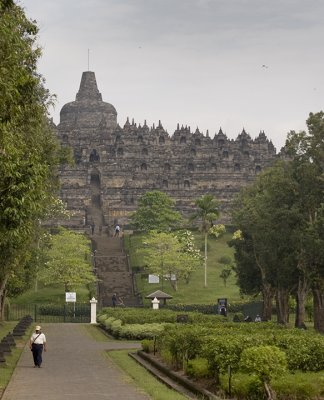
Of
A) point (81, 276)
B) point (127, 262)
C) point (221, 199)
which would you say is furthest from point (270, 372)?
point (221, 199)

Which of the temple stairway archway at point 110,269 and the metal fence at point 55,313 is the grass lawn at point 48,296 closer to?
the temple stairway archway at point 110,269

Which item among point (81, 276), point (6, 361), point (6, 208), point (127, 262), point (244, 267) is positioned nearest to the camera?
point (6, 208)

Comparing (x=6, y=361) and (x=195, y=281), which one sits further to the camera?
(x=195, y=281)

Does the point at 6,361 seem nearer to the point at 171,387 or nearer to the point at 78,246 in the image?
the point at 171,387

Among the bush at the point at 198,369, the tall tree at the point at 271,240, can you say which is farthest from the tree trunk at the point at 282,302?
the bush at the point at 198,369

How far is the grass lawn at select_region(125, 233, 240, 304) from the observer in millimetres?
77625

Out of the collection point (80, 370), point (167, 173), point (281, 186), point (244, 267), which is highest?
point (167, 173)

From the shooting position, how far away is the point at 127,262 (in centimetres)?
9244

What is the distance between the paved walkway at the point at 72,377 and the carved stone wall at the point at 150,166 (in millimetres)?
83247

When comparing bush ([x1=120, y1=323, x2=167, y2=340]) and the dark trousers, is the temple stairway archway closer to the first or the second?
bush ([x1=120, y1=323, x2=167, y2=340])

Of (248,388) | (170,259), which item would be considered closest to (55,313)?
(170,259)

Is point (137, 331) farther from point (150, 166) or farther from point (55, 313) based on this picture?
point (150, 166)

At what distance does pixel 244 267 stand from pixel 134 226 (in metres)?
47.4

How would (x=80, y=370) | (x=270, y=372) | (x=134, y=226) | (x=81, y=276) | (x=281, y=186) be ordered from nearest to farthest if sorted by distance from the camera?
(x=270, y=372), (x=80, y=370), (x=281, y=186), (x=81, y=276), (x=134, y=226)
